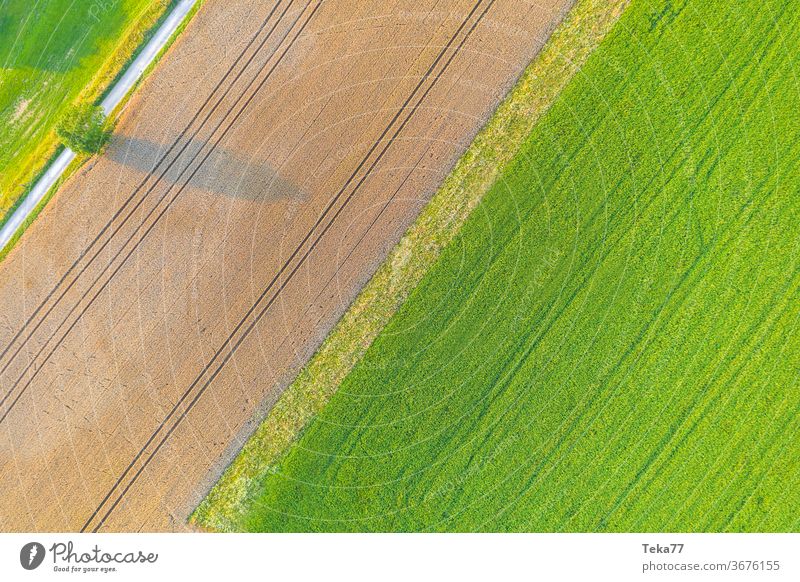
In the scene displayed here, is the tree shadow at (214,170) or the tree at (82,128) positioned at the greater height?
the tree shadow at (214,170)

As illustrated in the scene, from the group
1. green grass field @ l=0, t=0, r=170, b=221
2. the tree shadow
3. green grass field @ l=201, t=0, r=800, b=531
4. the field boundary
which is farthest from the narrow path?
green grass field @ l=201, t=0, r=800, b=531

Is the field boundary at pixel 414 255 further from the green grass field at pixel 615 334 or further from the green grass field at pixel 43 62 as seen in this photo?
the green grass field at pixel 43 62

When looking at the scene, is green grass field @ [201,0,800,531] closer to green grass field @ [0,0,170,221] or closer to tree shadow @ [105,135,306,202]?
tree shadow @ [105,135,306,202]

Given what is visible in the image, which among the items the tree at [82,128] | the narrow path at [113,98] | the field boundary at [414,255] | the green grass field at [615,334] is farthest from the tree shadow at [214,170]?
the green grass field at [615,334]

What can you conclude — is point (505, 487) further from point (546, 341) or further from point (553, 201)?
point (553, 201)

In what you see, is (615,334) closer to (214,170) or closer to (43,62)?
(214,170)

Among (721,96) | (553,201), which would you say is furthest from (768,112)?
(553,201)
